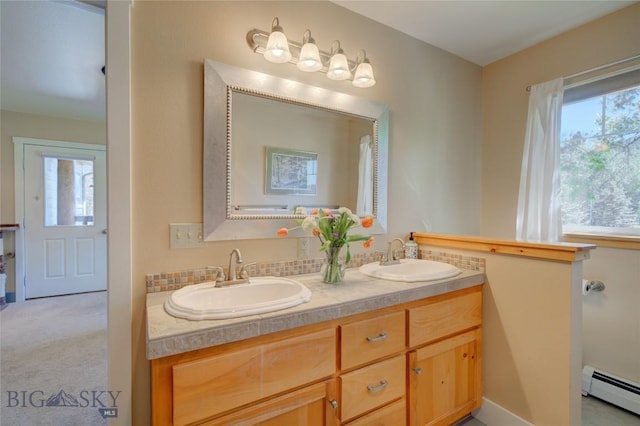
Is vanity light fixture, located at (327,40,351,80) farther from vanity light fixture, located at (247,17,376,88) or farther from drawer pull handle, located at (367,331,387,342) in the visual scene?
drawer pull handle, located at (367,331,387,342)

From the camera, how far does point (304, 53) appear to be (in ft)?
4.98

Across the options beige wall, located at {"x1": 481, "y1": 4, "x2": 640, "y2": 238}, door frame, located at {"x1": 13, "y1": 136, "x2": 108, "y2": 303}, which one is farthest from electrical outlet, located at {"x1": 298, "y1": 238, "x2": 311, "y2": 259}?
door frame, located at {"x1": 13, "y1": 136, "x2": 108, "y2": 303}

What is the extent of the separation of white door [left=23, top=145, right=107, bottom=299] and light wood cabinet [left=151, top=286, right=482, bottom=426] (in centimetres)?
407

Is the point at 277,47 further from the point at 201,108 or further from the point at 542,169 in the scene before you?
the point at 542,169

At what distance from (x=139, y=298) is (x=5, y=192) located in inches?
160

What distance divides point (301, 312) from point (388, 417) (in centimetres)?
73

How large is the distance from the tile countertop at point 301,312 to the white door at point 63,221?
12.9 ft

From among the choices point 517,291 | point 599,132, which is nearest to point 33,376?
point 517,291

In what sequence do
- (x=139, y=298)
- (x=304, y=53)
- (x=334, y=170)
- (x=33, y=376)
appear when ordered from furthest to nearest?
1. (x=33, y=376)
2. (x=334, y=170)
3. (x=304, y=53)
4. (x=139, y=298)

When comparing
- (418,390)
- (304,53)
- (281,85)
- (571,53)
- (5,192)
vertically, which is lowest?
(418,390)

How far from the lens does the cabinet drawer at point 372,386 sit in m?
1.19

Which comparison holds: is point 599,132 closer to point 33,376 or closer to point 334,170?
point 334,170

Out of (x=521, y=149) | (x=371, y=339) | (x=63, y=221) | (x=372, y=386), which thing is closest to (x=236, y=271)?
(x=371, y=339)

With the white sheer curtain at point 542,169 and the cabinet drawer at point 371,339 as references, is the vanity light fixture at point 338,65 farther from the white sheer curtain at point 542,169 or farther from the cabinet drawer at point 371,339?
the white sheer curtain at point 542,169
